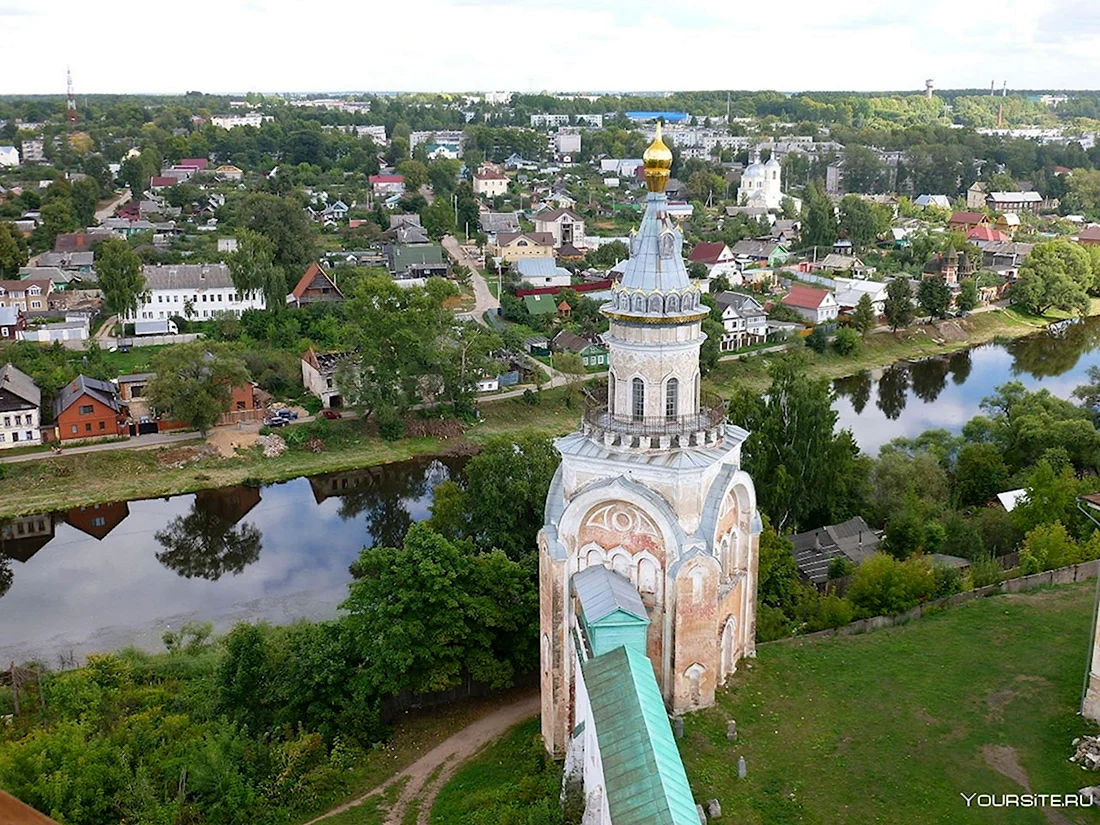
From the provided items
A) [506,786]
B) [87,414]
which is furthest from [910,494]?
[87,414]

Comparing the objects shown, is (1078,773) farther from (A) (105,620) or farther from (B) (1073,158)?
(B) (1073,158)

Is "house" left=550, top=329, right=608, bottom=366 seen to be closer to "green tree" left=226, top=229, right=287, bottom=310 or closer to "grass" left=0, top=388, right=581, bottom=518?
"grass" left=0, top=388, right=581, bottom=518

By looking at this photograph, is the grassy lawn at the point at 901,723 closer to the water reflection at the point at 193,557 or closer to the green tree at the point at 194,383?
the water reflection at the point at 193,557

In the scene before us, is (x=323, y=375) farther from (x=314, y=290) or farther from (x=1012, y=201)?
(x=1012, y=201)

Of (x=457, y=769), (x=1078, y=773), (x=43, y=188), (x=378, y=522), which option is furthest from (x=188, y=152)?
(x=1078, y=773)

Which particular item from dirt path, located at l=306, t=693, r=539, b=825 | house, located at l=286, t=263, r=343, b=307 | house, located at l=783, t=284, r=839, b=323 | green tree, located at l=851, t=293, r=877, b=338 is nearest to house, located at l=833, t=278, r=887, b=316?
house, located at l=783, t=284, r=839, b=323

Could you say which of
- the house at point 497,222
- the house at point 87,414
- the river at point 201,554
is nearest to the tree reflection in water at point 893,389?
the river at point 201,554
